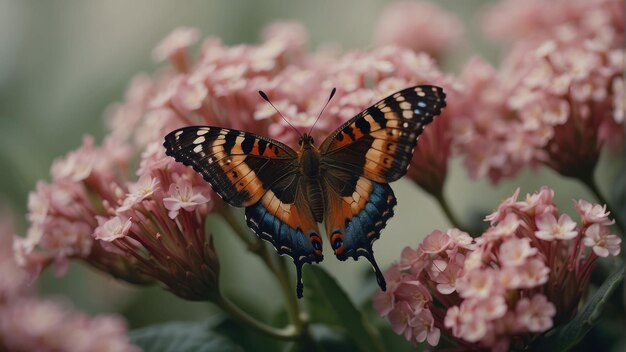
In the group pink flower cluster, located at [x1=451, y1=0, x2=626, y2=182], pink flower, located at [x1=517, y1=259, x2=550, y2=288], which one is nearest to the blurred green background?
pink flower cluster, located at [x1=451, y1=0, x2=626, y2=182]

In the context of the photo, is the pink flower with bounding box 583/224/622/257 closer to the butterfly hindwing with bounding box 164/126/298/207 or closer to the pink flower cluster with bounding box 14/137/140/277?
the butterfly hindwing with bounding box 164/126/298/207

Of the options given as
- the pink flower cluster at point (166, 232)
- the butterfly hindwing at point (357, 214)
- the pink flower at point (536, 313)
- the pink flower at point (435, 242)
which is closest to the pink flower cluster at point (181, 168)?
the pink flower cluster at point (166, 232)

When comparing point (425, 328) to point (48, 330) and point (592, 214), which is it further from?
point (48, 330)

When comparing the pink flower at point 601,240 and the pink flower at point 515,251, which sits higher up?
the pink flower at point 515,251

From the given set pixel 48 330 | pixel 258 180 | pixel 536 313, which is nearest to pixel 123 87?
pixel 258 180

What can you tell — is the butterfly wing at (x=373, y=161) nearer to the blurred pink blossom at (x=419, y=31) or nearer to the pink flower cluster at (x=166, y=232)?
the pink flower cluster at (x=166, y=232)

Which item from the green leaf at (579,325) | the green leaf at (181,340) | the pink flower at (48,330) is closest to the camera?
the pink flower at (48,330)

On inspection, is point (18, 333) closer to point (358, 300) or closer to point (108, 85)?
point (358, 300)
